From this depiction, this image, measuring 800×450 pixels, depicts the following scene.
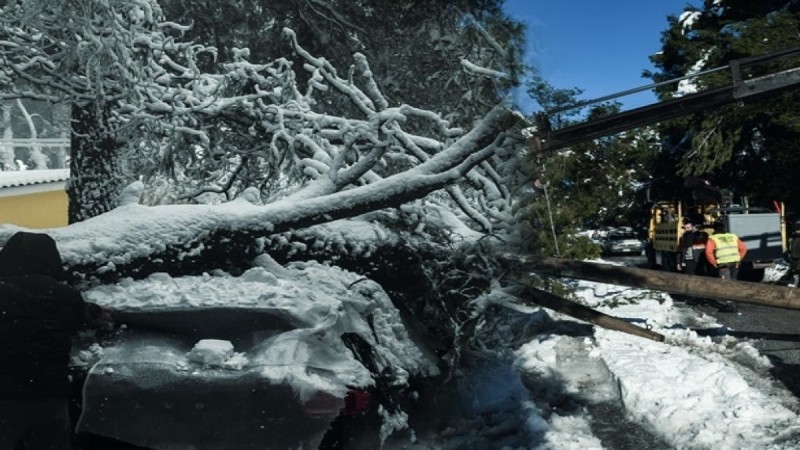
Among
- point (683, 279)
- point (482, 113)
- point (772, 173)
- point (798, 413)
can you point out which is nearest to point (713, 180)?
point (772, 173)

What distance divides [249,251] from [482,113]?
707 millimetres

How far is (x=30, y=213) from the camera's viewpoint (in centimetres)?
193

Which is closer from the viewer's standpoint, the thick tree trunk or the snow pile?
the thick tree trunk

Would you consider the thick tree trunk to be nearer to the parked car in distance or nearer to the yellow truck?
the yellow truck

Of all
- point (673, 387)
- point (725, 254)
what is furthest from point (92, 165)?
point (725, 254)

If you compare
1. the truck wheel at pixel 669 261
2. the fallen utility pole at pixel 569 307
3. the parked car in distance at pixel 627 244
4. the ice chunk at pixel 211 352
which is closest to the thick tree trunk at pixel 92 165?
the ice chunk at pixel 211 352

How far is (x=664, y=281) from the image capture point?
378cm

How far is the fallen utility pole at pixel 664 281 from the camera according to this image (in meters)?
2.47

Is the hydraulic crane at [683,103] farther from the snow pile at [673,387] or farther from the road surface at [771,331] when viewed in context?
the road surface at [771,331]

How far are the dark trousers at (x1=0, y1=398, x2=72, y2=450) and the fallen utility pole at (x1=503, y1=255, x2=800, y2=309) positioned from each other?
1.22 metres

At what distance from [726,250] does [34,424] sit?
40.6 ft

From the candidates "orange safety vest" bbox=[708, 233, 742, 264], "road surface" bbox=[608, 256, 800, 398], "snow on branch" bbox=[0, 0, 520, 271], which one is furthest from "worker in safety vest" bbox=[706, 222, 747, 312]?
"snow on branch" bbox=[0, 0, 520, 271]

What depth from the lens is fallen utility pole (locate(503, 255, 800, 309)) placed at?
2.47 metres

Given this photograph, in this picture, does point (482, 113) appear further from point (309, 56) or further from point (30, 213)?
point (30, 213)
